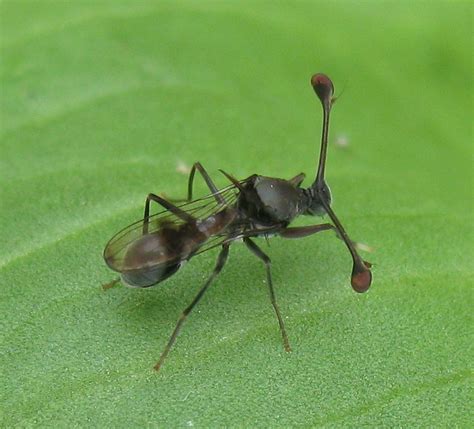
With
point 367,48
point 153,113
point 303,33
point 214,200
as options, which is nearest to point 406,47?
point 367,48

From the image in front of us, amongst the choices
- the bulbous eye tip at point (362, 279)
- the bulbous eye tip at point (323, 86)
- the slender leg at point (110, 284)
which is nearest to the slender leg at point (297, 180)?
the bulbous eye tip at point (323, 86)

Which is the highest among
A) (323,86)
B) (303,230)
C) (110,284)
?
(323,86)

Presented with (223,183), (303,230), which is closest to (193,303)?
(303,230)

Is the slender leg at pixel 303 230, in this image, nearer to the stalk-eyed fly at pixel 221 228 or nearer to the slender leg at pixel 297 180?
the stalk-eyed fly at pixel 221 228

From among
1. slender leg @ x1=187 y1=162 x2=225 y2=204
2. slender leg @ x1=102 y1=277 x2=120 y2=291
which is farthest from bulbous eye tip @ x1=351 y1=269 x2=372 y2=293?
slender leg @ x1=102 y1=277 x2=120 y2=291

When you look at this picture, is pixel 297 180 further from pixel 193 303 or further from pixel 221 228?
pixel 193 303

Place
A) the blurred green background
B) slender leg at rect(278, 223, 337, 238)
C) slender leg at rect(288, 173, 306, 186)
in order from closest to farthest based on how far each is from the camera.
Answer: the blurred green background
slender leg at rect(278, 223, 337, 238)
slender leg at rect(288, 173, 306, 186)

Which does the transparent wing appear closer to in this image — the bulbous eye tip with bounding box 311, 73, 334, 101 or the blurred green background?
the blurred green background

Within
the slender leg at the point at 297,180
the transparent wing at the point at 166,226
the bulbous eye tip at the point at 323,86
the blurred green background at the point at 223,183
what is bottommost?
the blurred green background at the point at 223,183
